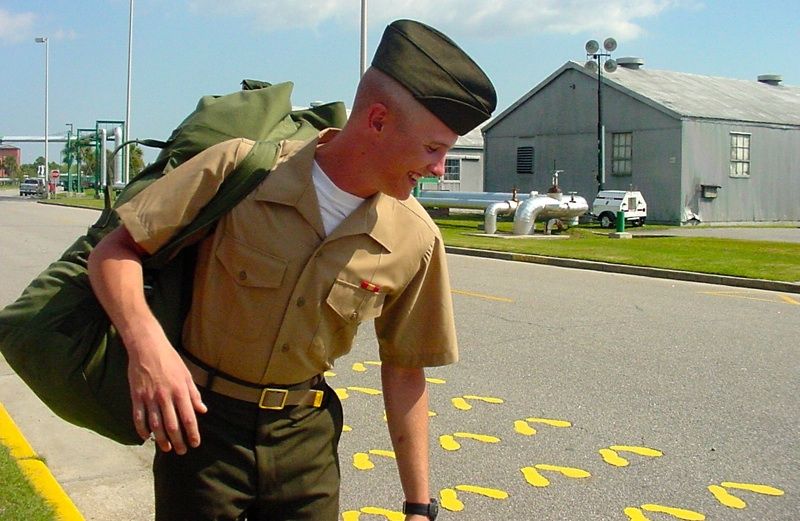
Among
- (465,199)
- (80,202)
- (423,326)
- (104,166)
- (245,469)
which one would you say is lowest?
(245,469)

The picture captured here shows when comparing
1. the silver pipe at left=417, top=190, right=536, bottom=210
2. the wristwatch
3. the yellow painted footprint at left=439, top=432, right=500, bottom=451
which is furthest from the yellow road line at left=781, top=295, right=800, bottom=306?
the silver pipe at left=417, top=190, right=536, bottom=210

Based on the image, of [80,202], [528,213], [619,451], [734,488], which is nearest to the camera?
[734,488]

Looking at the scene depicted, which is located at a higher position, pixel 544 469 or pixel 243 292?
pixel 243 292

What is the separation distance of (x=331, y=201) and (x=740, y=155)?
118 feet

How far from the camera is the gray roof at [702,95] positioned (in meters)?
35.0

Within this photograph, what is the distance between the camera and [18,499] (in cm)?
436

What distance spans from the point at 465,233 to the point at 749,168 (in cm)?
1475

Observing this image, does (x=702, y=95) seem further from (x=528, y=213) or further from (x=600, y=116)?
(x=528, y=213)

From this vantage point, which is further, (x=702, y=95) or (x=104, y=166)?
(x=702, y=95)

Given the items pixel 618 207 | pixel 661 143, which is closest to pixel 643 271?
pixel 618 207

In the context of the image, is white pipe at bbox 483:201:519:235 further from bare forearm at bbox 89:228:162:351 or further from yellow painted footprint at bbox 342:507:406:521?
bare forearm at bbox 89:228:162:351

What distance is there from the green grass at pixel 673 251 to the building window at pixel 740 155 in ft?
34.4

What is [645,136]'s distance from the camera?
→ 3462cm

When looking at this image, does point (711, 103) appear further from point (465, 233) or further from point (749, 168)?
point (465, 233)
